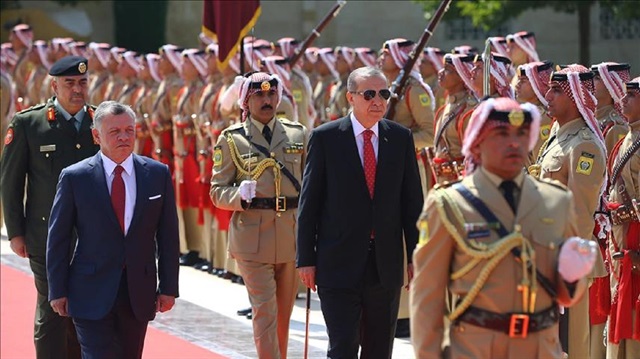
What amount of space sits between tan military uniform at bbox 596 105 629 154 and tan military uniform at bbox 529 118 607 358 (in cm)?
82

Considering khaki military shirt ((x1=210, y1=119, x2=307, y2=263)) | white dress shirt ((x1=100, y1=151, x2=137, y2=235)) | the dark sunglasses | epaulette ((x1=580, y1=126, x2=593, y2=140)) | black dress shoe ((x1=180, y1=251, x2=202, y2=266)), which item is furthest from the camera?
black dress shoe ((x1=180, y1=251, x2=202, y2=266))

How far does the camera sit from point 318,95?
2025 cm

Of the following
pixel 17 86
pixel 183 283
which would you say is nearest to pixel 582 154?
pixel 183 283

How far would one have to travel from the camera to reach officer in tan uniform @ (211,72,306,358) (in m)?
10.2

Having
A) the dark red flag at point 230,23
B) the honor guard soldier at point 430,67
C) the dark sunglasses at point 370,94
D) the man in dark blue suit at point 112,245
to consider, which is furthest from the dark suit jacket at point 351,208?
the honor guard soldier at point 430,67

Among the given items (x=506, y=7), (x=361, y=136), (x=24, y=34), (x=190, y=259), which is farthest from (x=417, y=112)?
(x=24, y=34)

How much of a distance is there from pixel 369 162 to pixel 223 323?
4572 mm

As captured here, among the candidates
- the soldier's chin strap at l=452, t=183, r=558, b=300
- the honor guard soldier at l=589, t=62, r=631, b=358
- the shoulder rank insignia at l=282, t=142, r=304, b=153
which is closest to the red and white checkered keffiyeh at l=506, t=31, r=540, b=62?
the honor guard soldier at l=589, t=62, r=631, b=358

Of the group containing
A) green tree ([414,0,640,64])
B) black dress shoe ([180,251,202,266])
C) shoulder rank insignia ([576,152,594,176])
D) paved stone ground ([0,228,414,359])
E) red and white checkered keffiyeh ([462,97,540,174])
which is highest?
green tree ([414,0,640,64])

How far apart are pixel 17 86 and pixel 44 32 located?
8896mm

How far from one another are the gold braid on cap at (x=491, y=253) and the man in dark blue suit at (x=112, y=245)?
7.99 ft

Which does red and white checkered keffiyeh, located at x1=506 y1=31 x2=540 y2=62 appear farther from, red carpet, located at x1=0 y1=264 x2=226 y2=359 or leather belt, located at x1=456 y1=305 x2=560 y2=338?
leather belt, located at x1=456 y1=305 x2=560 y2=338

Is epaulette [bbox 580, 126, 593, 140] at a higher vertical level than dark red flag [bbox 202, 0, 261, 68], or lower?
lower

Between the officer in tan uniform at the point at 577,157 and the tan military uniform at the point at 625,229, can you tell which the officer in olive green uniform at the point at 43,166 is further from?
the tan military uniform at the point at 625,229
